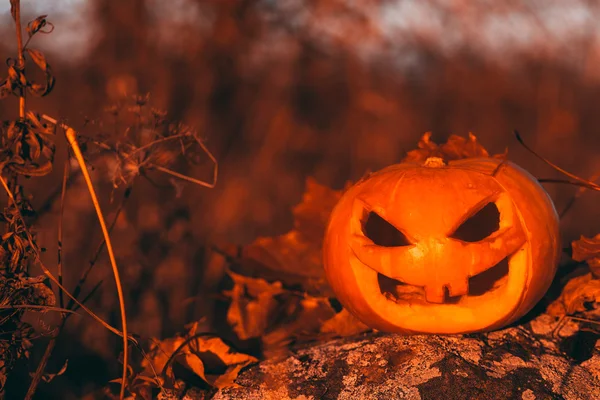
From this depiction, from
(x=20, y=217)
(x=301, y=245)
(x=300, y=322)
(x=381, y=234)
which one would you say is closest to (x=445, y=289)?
(x=381, y=234)

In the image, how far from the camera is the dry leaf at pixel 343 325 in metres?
2.18

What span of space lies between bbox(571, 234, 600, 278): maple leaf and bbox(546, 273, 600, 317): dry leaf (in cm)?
5

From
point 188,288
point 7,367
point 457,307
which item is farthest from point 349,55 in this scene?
point 7,367

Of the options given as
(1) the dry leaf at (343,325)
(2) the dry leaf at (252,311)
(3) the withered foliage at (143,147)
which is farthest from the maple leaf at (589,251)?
(3) the withered foliage at (143,147)

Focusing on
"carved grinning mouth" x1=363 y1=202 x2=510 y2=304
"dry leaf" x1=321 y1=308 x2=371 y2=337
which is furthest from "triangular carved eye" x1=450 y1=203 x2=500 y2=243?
"dry leaf" x1=321 y1=308 x2=371 y2=337

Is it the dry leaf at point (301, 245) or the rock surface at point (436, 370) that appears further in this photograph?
the dry leaf at point (301, 245)

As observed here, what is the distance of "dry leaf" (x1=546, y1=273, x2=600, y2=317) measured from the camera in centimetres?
202

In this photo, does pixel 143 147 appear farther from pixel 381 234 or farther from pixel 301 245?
pixel 301 245

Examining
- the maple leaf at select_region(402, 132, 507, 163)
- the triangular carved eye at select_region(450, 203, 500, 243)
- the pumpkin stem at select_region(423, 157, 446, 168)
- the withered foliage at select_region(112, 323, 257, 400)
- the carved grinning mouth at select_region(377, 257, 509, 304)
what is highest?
the pumpkin stem at select_region(423, 157, 446, 168)

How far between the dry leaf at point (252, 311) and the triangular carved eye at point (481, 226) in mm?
673

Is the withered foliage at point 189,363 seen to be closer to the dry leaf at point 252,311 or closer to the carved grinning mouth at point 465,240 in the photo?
the dry leaf at point 252,311

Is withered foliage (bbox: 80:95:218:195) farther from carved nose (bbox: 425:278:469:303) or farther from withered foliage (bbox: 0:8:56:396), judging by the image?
carved nose (bbox: 425:278:469:303)

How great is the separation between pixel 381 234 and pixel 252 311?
1.70ft

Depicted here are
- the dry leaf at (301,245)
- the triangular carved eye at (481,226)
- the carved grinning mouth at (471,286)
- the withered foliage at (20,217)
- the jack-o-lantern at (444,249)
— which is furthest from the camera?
the dry leaf at (301,245)
